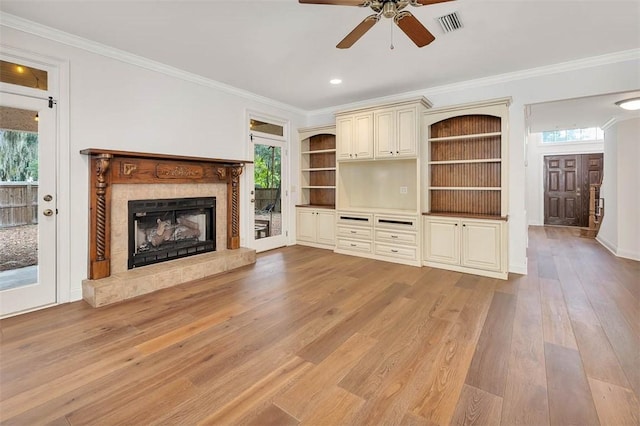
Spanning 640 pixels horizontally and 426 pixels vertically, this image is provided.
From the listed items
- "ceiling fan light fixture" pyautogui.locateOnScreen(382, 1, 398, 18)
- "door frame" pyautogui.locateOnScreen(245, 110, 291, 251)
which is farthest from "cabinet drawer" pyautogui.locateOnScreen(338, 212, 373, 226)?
"ceiling fan light fixture" pyautogui.locateOnScreen(382, 1, 398, 18)

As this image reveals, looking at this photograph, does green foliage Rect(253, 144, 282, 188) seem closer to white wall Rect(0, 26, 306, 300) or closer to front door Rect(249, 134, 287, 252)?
front door Rect(249, 134, 287, 252)

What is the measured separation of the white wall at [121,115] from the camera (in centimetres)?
317

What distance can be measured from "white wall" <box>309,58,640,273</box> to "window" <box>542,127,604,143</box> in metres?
5.41

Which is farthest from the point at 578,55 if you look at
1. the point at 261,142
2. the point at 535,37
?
the point at 261,142

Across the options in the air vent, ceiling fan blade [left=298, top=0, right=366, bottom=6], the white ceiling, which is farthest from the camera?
the air vent

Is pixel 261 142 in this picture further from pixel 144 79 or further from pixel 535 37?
pixel 535 37

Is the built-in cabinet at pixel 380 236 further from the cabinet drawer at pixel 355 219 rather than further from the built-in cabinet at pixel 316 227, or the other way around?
the built-in cabinet at pixel 316 227

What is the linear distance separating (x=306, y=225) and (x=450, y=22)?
161 inches

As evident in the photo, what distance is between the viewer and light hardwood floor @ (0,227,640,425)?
1.63 m

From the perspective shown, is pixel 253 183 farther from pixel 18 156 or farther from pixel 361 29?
pixel 361 29

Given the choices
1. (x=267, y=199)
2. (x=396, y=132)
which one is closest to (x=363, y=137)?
(x=396, y=132)

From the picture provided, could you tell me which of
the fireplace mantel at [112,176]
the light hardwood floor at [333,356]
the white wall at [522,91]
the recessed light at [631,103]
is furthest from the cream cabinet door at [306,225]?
the recessed light at [631,103]

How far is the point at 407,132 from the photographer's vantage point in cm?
453

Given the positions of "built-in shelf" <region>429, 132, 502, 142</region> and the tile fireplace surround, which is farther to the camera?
"built-in shelf" <region>429, 132, 502, 142</region>
